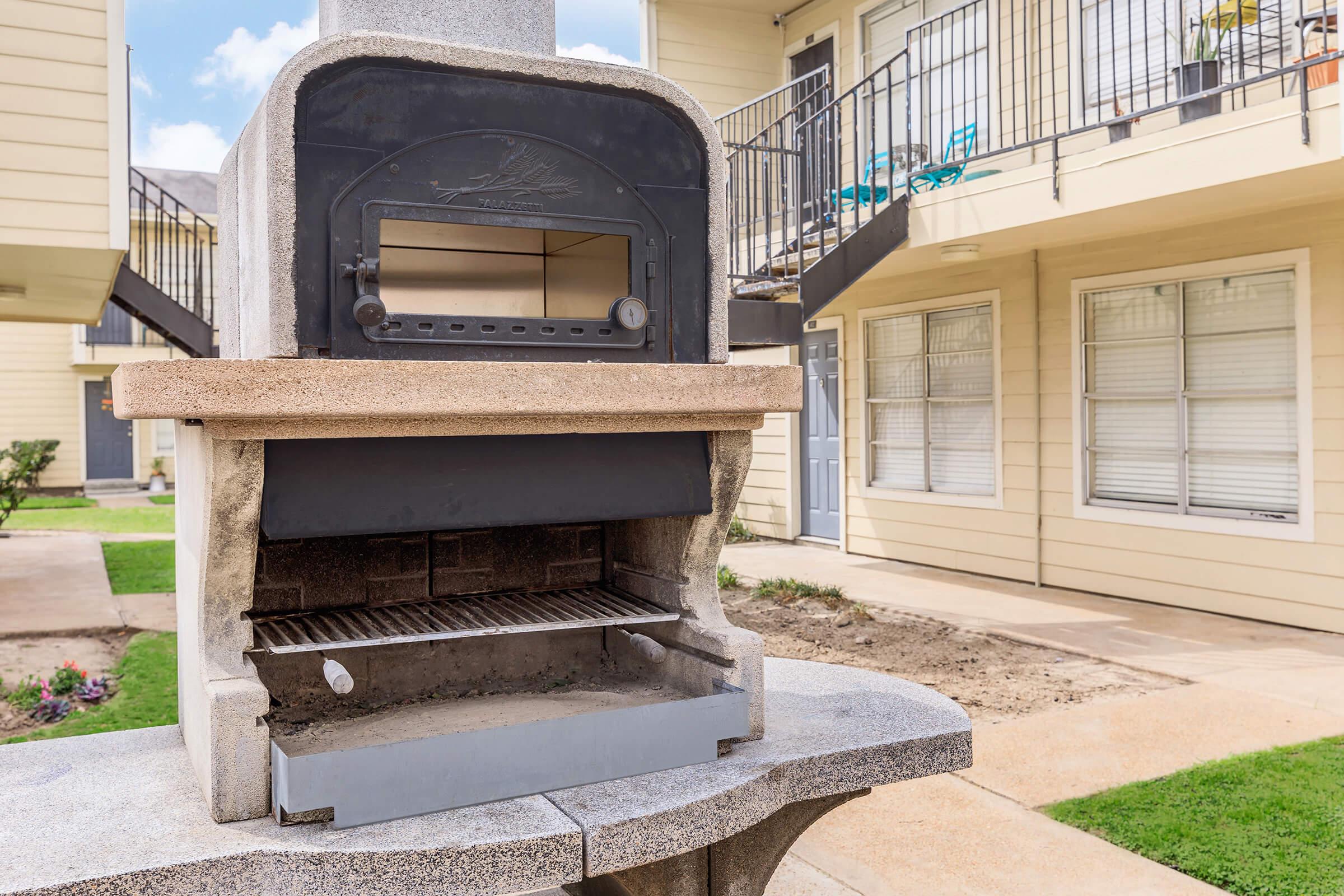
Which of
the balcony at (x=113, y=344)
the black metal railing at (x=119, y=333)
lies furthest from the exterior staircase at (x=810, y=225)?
the black metal railing at (x=119, y=333)

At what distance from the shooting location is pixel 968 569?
A: 7.66 meters

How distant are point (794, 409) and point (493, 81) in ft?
3.12

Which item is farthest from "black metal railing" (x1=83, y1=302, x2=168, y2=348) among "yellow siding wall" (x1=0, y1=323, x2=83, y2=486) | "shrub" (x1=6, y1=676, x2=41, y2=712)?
"shrub" (x1=6, y1=676, x2=41, y2=712)

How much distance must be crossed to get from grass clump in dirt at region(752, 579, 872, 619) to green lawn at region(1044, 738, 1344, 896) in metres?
2.79

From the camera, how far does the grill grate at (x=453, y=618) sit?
6.75 ft

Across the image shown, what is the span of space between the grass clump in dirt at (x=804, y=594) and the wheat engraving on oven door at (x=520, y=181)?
14.4 ft

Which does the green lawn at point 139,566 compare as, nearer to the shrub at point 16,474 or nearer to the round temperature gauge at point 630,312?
the shrub at point 16,474

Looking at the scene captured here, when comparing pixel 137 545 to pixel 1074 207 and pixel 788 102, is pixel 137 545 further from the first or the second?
pixel 1074 207

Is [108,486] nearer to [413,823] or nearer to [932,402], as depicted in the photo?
[932,402]

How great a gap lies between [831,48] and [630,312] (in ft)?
25.3

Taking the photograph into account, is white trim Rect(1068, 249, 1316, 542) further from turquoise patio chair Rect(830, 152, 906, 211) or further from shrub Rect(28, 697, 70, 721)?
shrub Rect(28, 697, 70, 721)

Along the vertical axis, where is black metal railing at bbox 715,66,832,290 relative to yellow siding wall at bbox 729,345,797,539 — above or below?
above

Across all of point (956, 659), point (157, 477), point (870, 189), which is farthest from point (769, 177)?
point (157, 477)

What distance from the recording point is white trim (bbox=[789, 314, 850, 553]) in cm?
885
